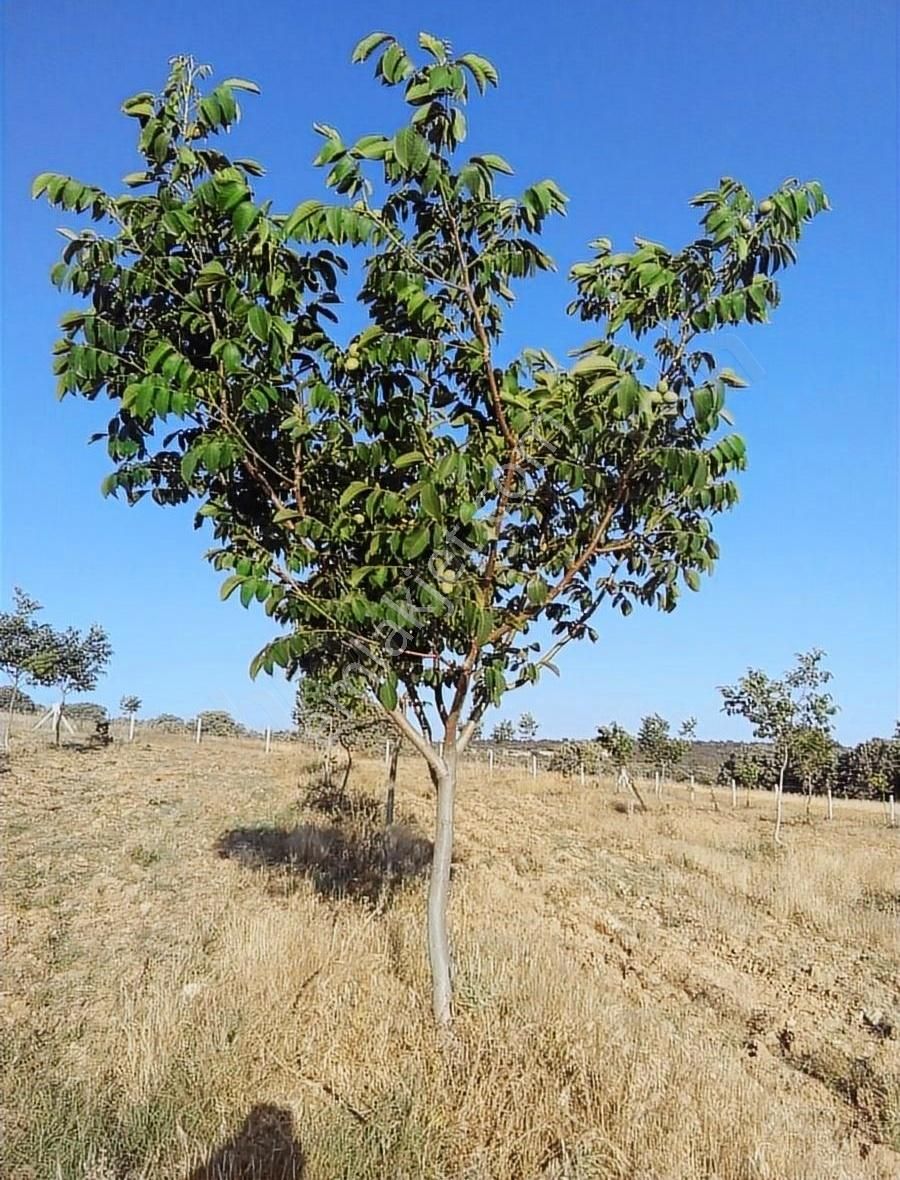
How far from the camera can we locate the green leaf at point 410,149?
3.49m

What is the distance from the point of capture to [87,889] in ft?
29.8

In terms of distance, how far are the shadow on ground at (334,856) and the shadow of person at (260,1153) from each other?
3865 mm

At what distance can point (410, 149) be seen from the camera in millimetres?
3516

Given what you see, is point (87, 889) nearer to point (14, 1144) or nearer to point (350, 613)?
point (14, 1144)

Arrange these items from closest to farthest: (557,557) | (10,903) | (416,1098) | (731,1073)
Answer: (416,1098), (557,557), (731,1073), (10,903)

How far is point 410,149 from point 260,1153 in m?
4.37

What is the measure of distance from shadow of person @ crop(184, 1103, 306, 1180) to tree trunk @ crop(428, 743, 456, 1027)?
101 centimetres

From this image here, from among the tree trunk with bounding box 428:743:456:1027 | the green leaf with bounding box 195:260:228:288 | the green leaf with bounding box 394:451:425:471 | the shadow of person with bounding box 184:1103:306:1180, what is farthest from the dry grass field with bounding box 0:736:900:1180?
the green leaf with bounding box 195:260:228:288

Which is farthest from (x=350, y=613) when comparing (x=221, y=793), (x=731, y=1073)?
(x=221, y=793)

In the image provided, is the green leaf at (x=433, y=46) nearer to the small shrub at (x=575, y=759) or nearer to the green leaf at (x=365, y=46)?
the green leaf at (x=365, y=46)

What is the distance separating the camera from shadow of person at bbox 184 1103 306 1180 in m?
3.37

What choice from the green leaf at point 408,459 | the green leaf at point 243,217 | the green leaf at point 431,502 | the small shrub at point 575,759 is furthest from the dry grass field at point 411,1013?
the small shrub at point 575,759

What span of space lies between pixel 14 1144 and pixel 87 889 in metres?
5.95

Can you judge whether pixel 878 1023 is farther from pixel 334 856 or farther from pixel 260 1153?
pixel 260 1153
